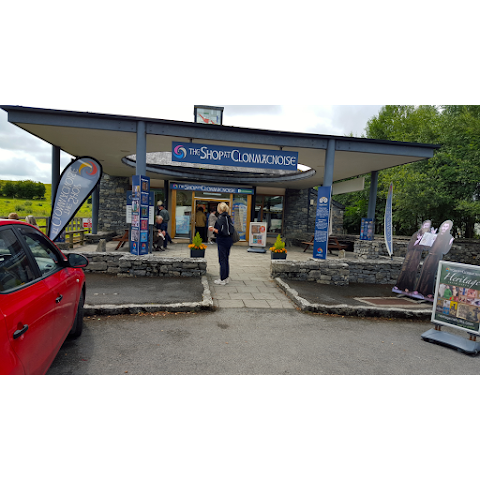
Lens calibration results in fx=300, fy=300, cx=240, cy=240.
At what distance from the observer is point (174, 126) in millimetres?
7730

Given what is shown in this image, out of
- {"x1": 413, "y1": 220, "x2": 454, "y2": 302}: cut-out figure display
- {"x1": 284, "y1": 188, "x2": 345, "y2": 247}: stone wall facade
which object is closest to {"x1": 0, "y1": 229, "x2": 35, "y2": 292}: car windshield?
{"x1": 413, "y1": 220, "x2": 454, "y2": 302}: cut-out figure display

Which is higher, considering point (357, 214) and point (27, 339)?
point (357, 214)

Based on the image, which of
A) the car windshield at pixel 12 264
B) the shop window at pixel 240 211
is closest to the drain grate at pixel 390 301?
the car windshield at pixel 12 264

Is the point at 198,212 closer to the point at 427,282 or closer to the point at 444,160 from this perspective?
the point at 427,282

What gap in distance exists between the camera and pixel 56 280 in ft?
9.17

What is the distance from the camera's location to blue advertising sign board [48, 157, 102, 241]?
7828 millimetres

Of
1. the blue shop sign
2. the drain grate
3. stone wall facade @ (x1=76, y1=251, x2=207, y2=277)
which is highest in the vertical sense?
the blue shop sign

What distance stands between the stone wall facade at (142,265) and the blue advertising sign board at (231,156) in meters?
2.63

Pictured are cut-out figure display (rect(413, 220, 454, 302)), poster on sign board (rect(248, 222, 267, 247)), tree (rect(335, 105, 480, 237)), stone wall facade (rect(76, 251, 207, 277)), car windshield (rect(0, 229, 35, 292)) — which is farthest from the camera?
tree (rect(335, 105, 480, 237))

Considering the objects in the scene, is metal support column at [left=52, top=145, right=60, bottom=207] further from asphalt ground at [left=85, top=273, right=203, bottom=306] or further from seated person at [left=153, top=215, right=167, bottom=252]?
asphalt ground at [left=85, top=273, right=203, bottom=306]

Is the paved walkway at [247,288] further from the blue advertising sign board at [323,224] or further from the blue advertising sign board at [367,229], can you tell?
the blue advertising sign board at [367,229]

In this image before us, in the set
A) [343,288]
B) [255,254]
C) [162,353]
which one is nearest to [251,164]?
[343,288]

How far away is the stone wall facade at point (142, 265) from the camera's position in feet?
23.5

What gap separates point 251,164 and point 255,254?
492cm
